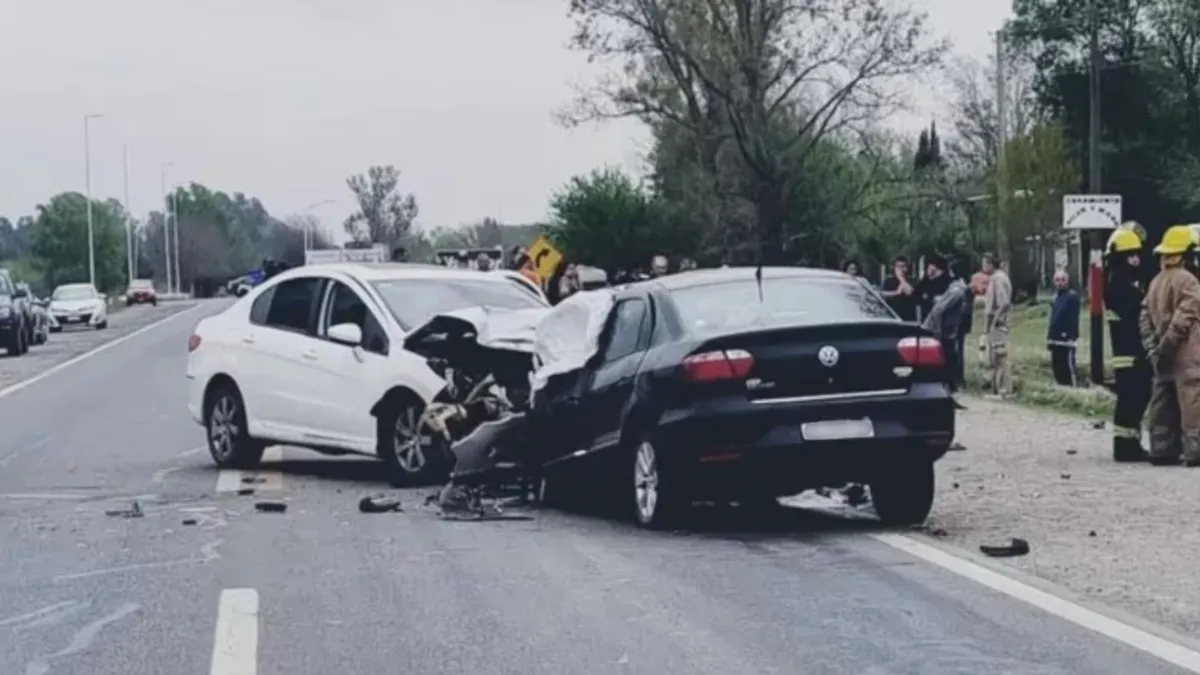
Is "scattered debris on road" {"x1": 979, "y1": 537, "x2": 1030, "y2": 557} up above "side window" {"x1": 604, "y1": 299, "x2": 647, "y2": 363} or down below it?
below

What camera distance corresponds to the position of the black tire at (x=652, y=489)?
12.5 metres

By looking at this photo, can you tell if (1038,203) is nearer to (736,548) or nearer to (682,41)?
(682,41)

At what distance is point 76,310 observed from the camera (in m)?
67.3

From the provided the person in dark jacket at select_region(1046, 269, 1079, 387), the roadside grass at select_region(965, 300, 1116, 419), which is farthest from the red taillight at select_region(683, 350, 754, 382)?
the person in dark jacket at select_region(1046, 269, 1079, 387)

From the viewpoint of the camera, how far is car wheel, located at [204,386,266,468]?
684 inches

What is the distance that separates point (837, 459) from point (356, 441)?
4.81 m

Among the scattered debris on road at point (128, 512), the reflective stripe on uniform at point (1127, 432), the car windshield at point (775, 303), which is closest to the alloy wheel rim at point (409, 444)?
the scattered debris on road at point (128, 512)

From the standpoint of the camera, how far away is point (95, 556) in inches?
469

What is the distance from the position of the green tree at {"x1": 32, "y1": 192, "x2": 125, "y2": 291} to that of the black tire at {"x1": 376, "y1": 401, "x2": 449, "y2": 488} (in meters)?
121

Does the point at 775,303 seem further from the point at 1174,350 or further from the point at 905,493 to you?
the point at 1174,350

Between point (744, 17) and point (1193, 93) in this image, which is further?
point (1193, 93)

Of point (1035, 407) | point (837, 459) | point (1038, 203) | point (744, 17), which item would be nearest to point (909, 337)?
point (837, 459)

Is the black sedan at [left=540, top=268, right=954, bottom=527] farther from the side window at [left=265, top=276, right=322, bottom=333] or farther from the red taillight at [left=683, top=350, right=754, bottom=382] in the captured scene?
the side window at [left=265, top=276, right=322, bottom=333]

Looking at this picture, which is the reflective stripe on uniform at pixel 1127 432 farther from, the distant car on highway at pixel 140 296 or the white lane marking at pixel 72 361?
the distant car on highway at pixel 140 296
